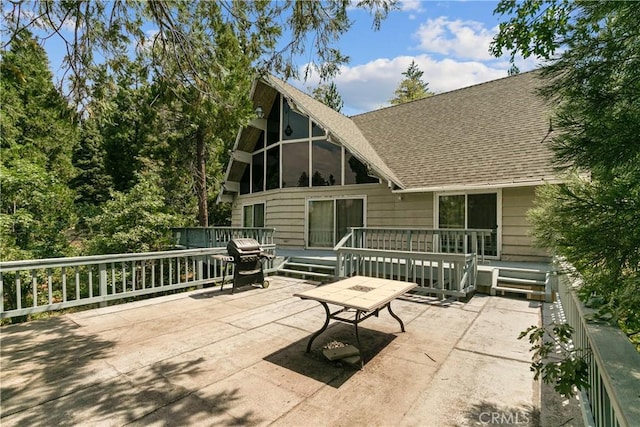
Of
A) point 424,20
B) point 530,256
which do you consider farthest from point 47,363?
point 530,256

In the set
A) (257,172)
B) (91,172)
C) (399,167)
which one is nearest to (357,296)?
(399,167)

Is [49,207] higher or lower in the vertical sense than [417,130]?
lower

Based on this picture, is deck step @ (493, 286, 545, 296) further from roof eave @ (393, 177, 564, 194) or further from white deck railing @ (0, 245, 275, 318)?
white deck railing @ (0, 245, 275, 318)

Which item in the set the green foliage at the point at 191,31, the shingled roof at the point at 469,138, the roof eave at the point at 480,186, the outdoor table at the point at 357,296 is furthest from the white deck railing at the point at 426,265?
the green foliage at the point at 191,31

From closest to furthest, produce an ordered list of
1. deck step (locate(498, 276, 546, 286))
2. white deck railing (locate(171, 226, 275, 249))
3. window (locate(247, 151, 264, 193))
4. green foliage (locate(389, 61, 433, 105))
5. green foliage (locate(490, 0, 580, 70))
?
1. green foliage (locate(490, 0, 580, 70))
2. deck step (locate(498, 276, 546, 286))
3. white deck railing (locate(171, 226, 275, 249))
4. window (locate(247, 151, 264, 193))
5. green foliage (locate(389, 61, 433, 105))

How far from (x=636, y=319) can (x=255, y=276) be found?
5.86 meters

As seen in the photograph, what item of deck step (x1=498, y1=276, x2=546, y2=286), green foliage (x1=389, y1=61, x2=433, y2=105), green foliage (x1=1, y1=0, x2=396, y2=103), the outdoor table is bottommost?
deck step (x1=498, y1=276, x2=546, y2=286)

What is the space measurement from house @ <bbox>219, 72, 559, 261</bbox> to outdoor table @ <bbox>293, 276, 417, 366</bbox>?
5.00 meters

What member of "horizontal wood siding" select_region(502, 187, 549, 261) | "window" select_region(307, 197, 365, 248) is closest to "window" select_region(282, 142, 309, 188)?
"window" select_region(307, 197, 365, 248)

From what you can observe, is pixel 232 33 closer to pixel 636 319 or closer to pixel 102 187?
pixel 636 319

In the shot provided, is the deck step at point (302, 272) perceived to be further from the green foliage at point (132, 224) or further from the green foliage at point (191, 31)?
the green foliage at point (132, 224)

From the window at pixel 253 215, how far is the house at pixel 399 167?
5cm

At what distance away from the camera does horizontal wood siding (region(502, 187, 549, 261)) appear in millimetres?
7616

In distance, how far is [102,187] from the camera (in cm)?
2628
